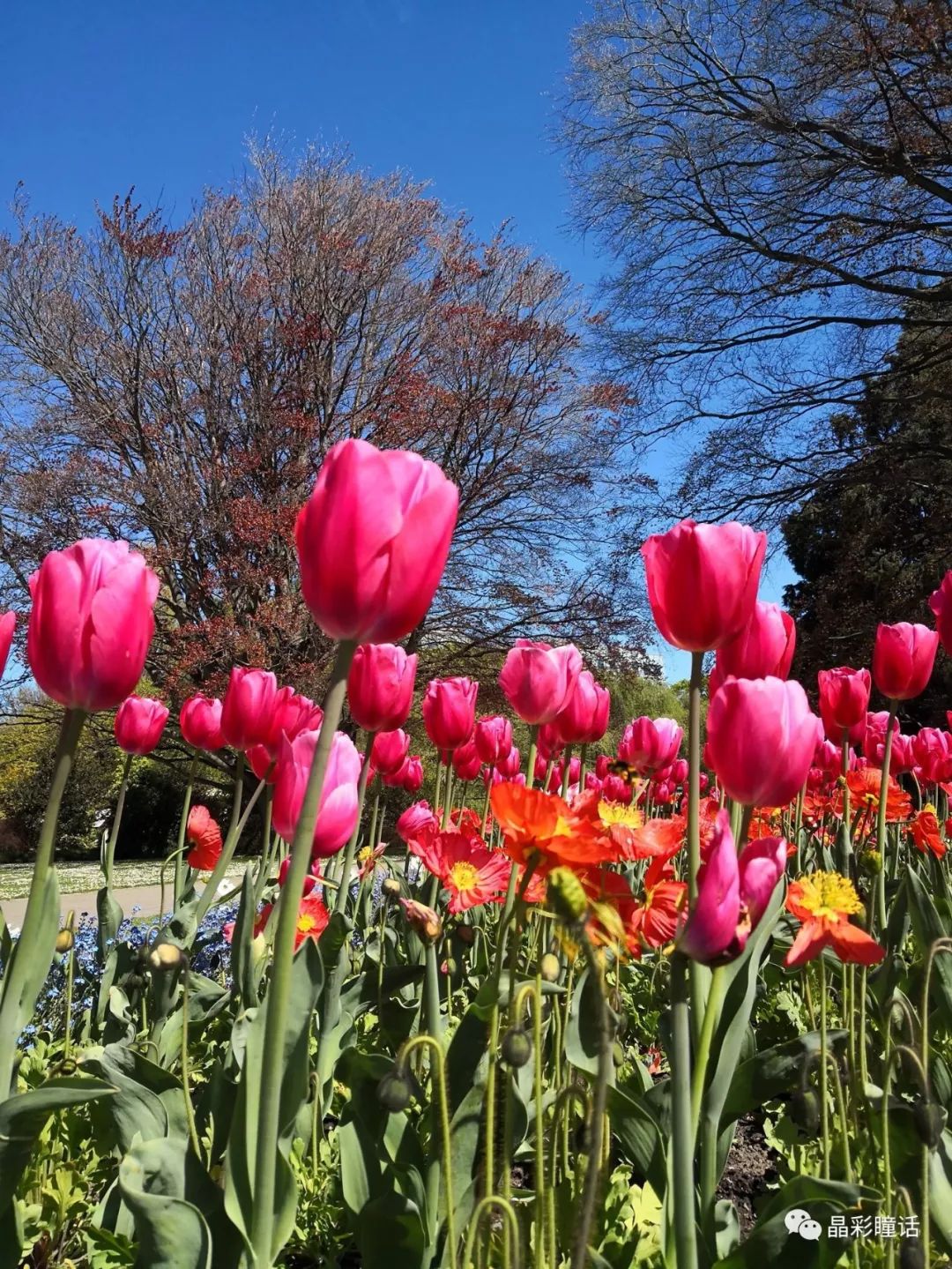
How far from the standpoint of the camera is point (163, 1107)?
3.30 feet

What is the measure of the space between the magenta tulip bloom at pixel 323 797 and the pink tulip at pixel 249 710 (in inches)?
21.6

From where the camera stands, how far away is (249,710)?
159 centimetres

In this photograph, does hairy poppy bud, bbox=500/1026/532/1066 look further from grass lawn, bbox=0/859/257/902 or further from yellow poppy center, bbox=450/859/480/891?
grass lawn, bbox=0/859/257/902

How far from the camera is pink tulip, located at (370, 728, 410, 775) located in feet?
6.73

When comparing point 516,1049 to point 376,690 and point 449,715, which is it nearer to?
point 376,690

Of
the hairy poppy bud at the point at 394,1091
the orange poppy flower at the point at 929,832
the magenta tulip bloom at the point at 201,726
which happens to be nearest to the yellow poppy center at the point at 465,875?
the hairy poppy bud at the point at 394,1091

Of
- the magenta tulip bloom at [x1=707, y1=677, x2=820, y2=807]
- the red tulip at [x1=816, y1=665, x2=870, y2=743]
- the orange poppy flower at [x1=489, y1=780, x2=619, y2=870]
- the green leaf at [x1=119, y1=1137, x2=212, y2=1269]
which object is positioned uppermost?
the red tulip at [x1=816, y1=665, x2=870, y2=743]

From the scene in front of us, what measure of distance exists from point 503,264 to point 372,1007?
44.2 ft

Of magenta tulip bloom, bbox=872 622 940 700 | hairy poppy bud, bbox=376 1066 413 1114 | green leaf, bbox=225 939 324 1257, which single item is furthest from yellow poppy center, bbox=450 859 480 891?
magenta tulip bloom, bbox=872 622 940 700

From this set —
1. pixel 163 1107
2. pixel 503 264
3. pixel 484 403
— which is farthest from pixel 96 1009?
pixel 503 264

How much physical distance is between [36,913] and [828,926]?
2.60 feet

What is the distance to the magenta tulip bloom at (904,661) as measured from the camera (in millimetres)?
1825

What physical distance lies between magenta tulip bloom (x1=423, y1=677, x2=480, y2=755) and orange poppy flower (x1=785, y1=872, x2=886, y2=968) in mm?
791

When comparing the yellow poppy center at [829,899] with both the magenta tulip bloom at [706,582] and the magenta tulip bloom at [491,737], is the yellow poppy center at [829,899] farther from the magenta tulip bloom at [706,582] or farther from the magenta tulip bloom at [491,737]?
the magenta tulip bloom at [491,737]
